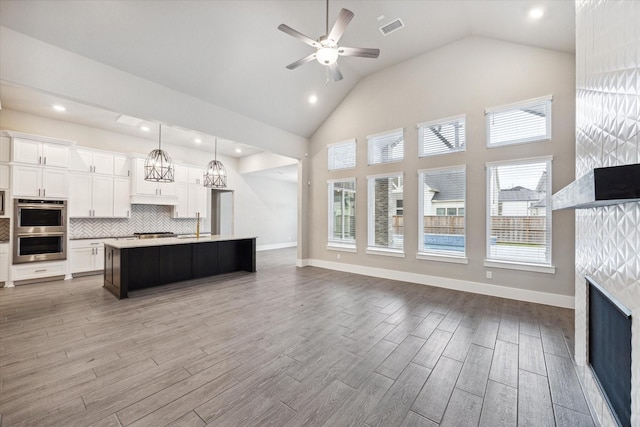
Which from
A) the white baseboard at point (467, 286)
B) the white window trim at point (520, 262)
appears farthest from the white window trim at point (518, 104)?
the white baseboard at point (467, 286)

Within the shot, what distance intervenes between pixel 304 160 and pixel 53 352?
5832mm

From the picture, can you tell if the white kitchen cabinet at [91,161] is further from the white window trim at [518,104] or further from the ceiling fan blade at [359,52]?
the white window trim at [518,104]

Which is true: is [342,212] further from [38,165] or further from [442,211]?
[38,165]

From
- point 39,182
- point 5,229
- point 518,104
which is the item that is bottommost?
point 5,229

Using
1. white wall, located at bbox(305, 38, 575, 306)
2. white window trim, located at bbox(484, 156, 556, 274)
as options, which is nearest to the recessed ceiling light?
white wall, located at bbox(305, 38, 575, 306)

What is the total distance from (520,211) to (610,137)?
10.4 feet

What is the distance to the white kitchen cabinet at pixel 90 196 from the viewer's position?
570 centimetres

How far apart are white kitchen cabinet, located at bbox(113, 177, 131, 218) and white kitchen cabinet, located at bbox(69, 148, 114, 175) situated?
0.96 ft

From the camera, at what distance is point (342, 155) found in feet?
21.7

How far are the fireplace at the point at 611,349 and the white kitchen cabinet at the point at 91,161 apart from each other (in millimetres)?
8343

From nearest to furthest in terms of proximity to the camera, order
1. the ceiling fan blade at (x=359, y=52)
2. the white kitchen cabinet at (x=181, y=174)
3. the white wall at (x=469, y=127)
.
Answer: the ceiling fan blade at (x=359, y=52)
the white wall at (x=469, y=127)
the white kitchen cabinet at (x=181, y=174)

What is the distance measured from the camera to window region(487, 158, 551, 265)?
13.3 ft

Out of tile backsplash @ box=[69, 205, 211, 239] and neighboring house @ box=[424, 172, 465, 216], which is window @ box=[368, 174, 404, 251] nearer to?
neighboring house @ box=[424, 172, 465, 216]

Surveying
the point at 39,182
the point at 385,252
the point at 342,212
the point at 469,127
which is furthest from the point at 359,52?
the point at 39,182
